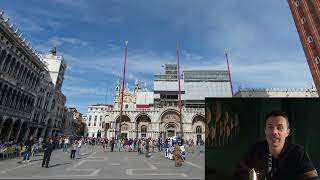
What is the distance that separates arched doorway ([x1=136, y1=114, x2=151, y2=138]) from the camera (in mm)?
71375

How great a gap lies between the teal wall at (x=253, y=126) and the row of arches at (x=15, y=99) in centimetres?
3881

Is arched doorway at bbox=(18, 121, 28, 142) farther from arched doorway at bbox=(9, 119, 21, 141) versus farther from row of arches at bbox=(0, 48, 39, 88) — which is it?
row of arches at bbox=(0, 48, 39, 88)

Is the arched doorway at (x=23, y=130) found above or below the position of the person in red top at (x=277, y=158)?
above

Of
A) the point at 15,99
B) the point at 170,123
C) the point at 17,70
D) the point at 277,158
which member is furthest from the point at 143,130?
the point at 277,158

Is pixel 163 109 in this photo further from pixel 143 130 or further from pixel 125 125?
pixel 125 125

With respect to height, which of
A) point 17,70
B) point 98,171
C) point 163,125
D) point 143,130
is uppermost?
point 17,70

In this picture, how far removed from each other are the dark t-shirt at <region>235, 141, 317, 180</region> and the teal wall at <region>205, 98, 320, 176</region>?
85 mm

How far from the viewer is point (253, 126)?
3338mm

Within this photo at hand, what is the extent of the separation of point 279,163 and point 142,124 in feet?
228

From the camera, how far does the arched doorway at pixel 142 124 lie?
7138cm

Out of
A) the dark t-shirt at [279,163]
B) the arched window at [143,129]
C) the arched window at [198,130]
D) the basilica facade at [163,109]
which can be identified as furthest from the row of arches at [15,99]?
the arched window at [198,130]

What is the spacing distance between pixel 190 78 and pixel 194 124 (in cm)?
2530

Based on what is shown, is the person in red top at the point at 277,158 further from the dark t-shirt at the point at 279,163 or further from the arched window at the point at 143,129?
the arched window at the point at 143,129

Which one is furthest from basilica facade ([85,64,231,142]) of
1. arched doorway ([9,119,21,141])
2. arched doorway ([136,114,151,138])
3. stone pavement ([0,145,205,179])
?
stone pavement ([0,145,205,179])
